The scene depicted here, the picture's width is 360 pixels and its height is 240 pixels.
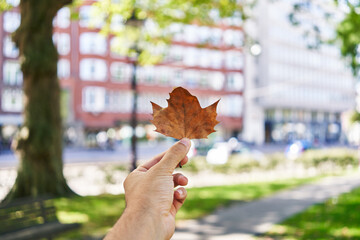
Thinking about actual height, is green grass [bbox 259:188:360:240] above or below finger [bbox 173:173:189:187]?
below

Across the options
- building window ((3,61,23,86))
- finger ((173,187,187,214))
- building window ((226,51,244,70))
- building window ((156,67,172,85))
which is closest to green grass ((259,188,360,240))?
finger ((173,187,187,214))

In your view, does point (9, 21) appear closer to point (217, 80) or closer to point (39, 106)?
point (217, 80)

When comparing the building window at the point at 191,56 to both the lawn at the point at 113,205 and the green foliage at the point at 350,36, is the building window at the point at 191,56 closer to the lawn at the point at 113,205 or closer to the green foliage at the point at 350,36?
the lawn at the point at 113,205

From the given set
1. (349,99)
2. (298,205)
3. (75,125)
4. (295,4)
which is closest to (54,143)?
(298,205)

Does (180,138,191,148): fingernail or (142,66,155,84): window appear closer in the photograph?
(180,138,191,148): fingernail

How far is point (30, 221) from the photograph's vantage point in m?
6.64

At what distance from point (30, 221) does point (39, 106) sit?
5.25m

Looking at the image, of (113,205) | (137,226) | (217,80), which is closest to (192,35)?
(217,80)

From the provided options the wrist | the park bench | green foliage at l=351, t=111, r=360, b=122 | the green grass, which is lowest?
the green grass

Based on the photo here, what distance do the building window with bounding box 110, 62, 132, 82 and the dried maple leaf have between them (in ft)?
174

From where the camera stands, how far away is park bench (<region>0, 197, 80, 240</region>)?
6.03 metres

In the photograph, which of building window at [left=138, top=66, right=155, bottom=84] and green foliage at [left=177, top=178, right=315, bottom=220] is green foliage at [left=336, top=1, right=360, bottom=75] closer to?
green foliage at [left=177, top=178, right=315, bottom=220]

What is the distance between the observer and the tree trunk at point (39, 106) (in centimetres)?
1105

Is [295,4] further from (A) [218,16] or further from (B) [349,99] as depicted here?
(B) [349,99]
